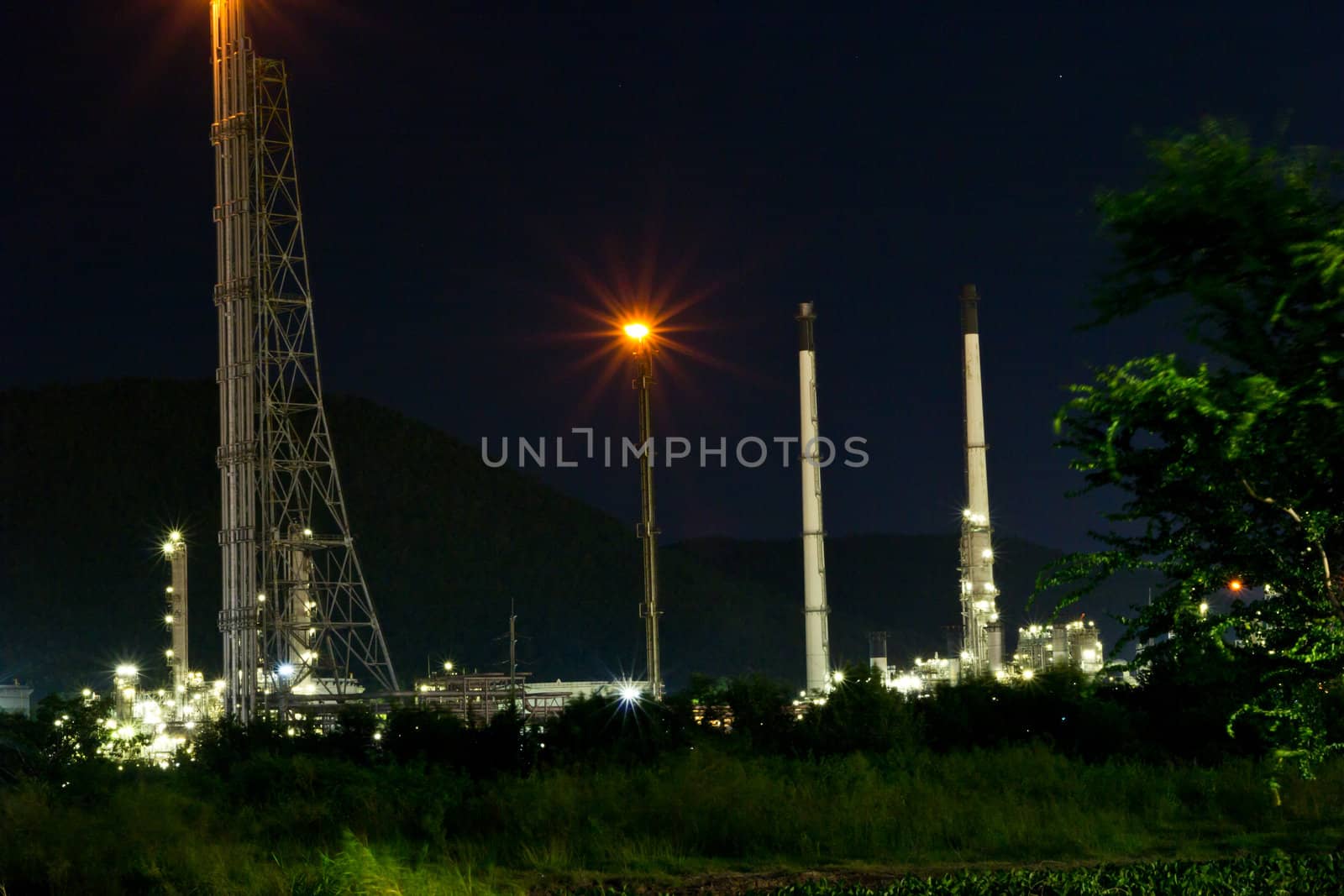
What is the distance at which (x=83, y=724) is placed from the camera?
1046 inches

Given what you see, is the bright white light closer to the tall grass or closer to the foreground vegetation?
the foreground vegetation

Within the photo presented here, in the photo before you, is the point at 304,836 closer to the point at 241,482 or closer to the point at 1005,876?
the point at 1005,876

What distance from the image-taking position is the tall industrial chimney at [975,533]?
53469mm

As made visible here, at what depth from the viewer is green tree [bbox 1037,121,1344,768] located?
8.78 m

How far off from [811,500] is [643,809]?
4170 centimetres

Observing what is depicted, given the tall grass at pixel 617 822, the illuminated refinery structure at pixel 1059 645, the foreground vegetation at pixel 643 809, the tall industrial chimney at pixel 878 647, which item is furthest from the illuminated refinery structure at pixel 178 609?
the tall grass at pixel 617 822

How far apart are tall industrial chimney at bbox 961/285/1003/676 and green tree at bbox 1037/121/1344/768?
4352 cm

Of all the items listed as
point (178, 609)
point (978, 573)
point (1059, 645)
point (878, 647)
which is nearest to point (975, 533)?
point (978, 573)

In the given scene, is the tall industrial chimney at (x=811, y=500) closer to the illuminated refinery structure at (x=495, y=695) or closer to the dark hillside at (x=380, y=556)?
the illuminated refinery structure at (x=495, y=695)

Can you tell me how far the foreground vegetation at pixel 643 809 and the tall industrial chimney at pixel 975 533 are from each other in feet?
102

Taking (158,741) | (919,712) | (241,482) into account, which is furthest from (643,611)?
(158,741)

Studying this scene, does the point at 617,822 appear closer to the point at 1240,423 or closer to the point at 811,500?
the point at 1240,423

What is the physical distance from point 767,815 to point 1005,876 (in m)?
3.90

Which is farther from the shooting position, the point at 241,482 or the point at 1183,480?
the point at 241,482
